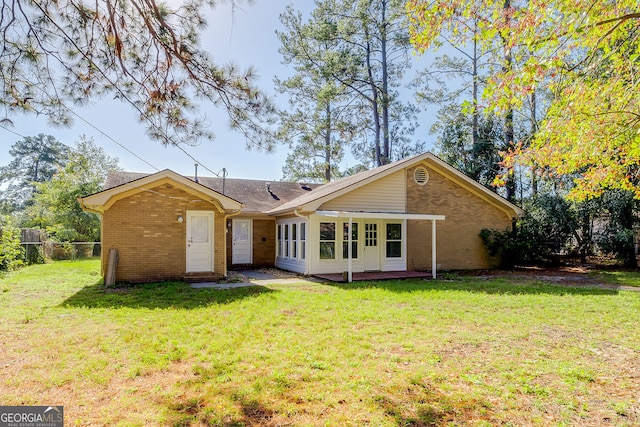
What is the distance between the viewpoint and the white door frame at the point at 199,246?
11523mm

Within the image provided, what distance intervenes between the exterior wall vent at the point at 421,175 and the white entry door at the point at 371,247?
2526mm

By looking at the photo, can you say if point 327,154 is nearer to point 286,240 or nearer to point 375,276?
point 286,240

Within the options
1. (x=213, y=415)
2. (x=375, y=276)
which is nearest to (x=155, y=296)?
(x=213, y=415)

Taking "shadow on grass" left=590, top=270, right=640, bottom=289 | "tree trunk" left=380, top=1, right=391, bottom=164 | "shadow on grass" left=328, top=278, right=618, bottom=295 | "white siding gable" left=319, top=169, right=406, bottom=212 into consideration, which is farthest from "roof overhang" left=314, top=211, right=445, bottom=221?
"tree trunk" left=380, top=1, right=391, bottom=164

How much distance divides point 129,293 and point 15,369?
16.3 feet

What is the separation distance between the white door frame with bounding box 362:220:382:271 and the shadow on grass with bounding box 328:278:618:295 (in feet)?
6.80

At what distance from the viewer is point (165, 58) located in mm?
5188

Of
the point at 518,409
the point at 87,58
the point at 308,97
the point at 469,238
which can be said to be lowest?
the point at 518,409

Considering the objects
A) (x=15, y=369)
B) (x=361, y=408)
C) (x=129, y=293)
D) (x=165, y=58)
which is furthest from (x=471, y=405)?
(x=129, y=293)

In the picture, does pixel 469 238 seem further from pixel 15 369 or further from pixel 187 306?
pixel 15 369

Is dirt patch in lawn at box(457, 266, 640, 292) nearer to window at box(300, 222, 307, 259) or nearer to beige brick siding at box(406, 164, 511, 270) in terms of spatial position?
beige brick siding at box(406, 164, 511, 270)

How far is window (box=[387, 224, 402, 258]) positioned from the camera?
46.9 feet

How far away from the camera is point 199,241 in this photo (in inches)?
Result: 461

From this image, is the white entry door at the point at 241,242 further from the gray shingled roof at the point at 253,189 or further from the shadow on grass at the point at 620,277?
the shadow on grass at the point at 620,277
